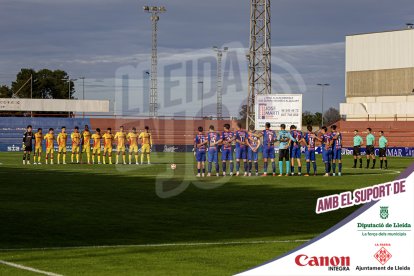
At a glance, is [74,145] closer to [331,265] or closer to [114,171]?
[114,171]

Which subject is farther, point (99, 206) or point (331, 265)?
point (99, 206)

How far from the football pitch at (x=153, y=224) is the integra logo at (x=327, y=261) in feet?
14.4

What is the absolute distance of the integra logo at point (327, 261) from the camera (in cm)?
656

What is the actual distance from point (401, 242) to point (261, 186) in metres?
23.5

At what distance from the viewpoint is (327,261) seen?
6609mm

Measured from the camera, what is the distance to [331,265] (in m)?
6.63

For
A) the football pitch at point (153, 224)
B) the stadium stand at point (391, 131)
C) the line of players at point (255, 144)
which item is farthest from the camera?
the stadium stand at point (391, 131)

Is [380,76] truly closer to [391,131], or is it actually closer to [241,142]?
[391,131]

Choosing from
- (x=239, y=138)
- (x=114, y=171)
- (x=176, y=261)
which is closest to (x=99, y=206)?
(x=176, y=261)

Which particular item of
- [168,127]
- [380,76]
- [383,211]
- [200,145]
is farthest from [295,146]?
[380,76]

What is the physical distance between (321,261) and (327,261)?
57 millimetres

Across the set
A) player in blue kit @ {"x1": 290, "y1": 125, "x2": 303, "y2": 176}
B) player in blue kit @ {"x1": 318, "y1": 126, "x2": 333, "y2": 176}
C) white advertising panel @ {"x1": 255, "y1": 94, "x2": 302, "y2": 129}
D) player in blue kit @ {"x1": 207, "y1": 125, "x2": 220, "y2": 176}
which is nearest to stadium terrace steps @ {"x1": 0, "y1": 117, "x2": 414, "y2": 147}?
white advertising panel @ {"x1": 255, "y1": 94, "x2": 302, "y2": 129}

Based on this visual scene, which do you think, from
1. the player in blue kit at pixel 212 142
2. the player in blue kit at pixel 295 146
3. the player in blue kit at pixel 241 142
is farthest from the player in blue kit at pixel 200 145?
the player in blue kit at pixel 295 146

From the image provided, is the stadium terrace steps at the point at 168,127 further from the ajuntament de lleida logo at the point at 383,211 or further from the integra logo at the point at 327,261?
the ajuntament de lleida logo at the point at 383,211
